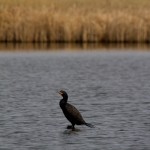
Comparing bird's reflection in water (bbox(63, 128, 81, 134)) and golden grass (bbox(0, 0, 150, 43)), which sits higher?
bird's reflection in water (bbox(63, 128, 81, 134))

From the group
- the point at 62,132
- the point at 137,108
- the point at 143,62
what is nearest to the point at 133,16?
the point at 143,62

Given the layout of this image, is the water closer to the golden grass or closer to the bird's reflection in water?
the bird's reflection in water

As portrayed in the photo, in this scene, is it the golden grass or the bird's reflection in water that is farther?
the golden grass

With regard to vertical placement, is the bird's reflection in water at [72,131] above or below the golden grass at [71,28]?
above

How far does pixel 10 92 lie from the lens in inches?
865

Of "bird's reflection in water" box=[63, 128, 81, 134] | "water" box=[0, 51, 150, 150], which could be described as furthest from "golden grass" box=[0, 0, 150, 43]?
"bird's reflection in water" box=[63, 128, 81, 134]

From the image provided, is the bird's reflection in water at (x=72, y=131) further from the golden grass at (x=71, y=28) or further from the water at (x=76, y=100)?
the golden grass at (x=71, y=28)

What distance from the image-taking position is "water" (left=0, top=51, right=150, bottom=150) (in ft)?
47.7

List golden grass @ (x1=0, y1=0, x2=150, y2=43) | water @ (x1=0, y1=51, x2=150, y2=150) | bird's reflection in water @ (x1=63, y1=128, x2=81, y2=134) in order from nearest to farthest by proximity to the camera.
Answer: water @ (x1=0, y1=51, x2=150, y2=150) → bird's reflection in water @ (x1=63, y1=128, x2=81, y2=134) → golden grass @ (x1=0, y1=0, x2=150, y2=43)

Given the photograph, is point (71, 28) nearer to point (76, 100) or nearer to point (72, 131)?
point (76, 100)

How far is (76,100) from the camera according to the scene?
2023 centimetres

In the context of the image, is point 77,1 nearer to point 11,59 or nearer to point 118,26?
point 118,26

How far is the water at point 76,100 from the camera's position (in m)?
14.5

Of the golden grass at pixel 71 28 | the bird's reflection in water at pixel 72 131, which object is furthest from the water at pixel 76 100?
the golden grass at pixel 71 28
